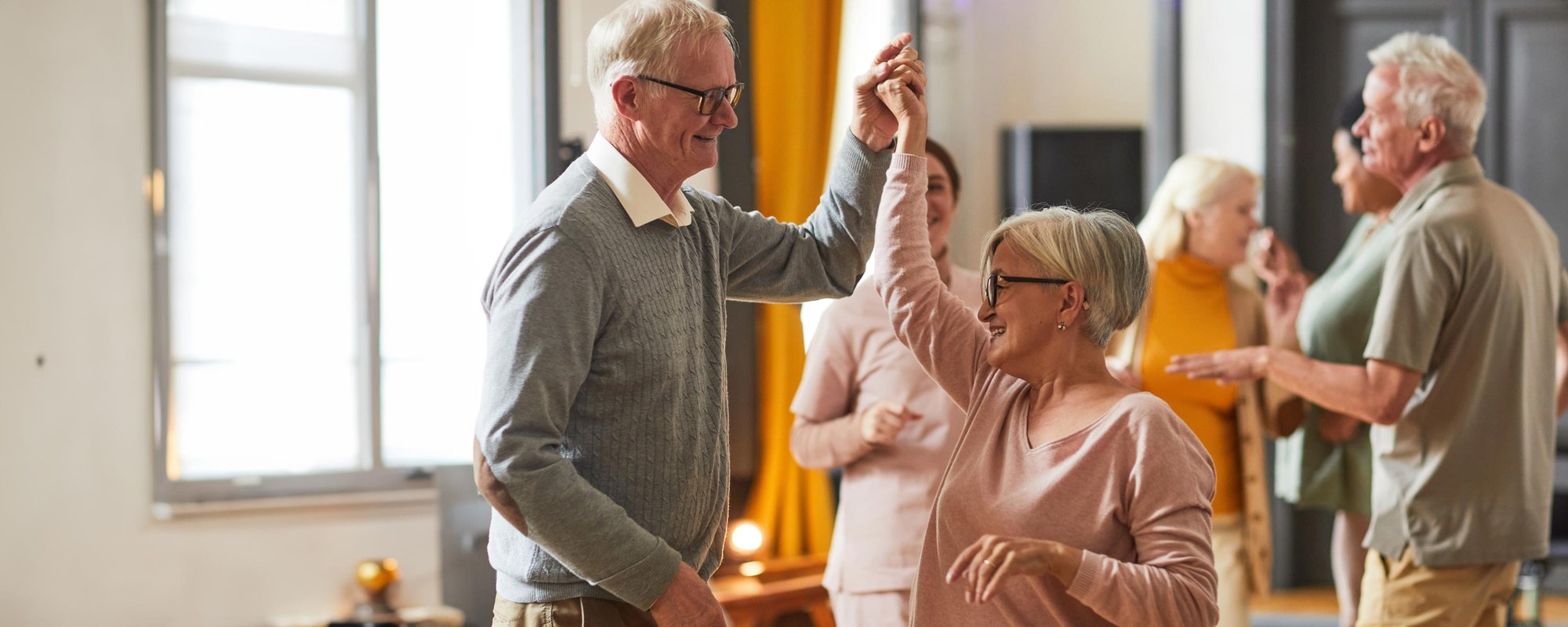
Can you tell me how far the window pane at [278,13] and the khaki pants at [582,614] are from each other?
3.05 metres

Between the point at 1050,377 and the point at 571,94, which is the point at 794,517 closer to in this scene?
the point at 571,94

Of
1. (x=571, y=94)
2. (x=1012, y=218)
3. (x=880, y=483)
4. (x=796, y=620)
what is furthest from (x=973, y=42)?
(x=1012, y=218)

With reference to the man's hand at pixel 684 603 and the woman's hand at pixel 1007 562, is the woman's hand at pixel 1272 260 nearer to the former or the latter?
the woman's hand at pixel 1007 562

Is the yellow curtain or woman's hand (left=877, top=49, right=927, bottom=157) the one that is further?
the yellow curtain

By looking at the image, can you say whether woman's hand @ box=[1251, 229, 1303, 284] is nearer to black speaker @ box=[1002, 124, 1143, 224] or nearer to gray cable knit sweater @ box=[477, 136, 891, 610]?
gray cable knit sweater @ box=[477, 136, 891, 610]

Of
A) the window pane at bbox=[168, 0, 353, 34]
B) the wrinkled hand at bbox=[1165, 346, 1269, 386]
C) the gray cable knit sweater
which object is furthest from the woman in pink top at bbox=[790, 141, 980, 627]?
the window pane at bbox=[168, 0, 353, 34]

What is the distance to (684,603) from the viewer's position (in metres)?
1.46

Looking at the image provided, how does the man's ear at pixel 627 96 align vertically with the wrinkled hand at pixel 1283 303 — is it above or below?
above

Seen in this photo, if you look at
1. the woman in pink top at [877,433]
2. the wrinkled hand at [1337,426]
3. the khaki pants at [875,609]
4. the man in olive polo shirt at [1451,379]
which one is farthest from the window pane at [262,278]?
the wrinkled hand at [1337,426]

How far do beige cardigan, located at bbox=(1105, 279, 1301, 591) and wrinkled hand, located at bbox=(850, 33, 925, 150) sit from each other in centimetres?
140

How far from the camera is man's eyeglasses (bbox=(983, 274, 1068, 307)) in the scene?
162 cm

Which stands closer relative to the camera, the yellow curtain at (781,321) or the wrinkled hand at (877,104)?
the wrinkled hand at (877,104)

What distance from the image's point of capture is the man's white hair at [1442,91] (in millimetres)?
2561

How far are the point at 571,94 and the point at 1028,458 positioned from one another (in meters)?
2.65
